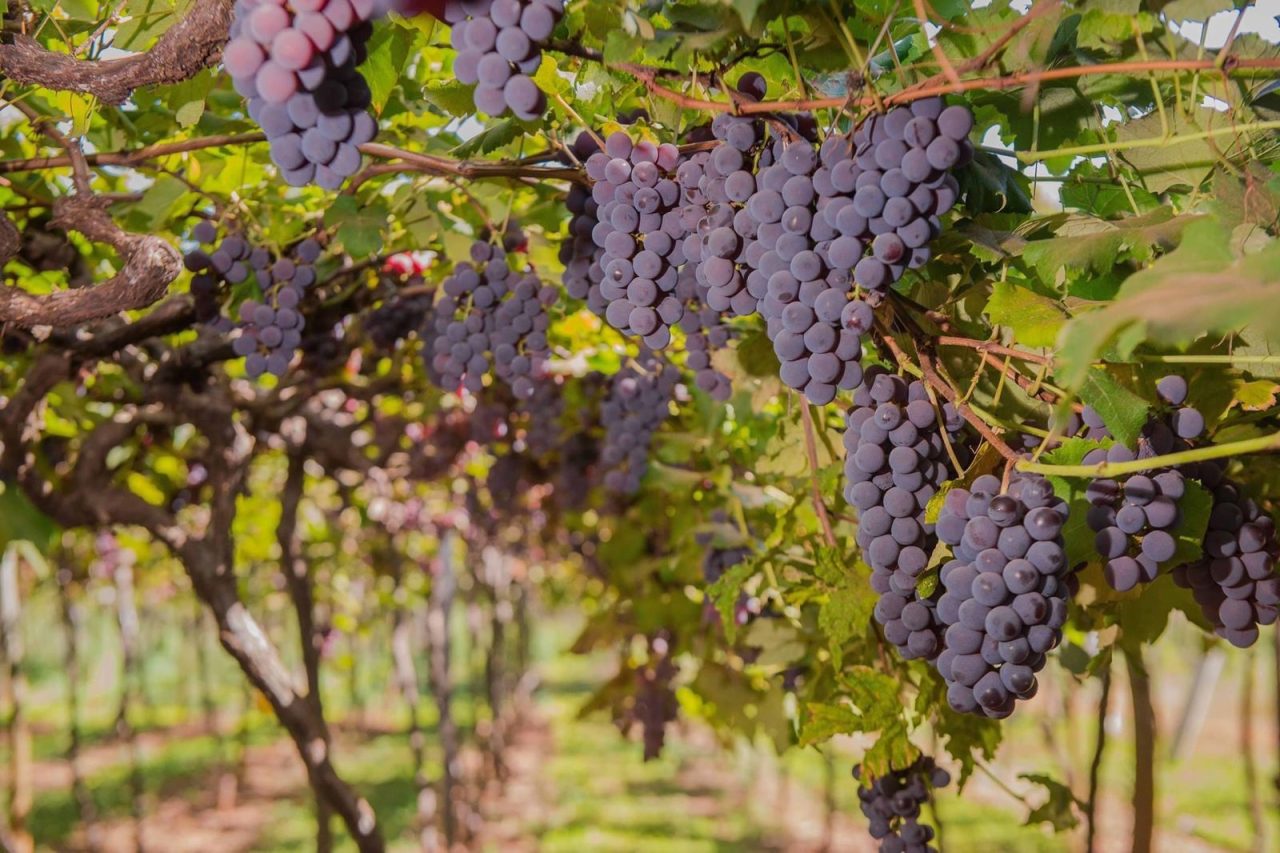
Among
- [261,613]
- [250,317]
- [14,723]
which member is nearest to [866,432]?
[250,317]

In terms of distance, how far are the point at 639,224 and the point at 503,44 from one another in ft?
1.50

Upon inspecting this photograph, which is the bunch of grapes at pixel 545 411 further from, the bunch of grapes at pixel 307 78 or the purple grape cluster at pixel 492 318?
the bunch of grapes at pixel 307 78

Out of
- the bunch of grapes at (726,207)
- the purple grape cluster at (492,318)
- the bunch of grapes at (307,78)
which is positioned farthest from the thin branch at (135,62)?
the purple grape cluster at (492,318)

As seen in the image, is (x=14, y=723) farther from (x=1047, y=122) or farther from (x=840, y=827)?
(x=840, y=827)

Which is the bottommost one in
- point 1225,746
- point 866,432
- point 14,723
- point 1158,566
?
point 1225,746

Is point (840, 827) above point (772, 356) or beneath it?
beneath

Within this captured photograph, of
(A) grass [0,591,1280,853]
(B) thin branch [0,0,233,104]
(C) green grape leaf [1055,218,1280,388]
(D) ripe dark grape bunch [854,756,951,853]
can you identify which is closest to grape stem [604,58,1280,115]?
(C) green grape leaf [1055,218,1280,388]

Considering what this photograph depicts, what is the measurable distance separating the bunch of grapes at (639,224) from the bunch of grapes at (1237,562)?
0.85 m

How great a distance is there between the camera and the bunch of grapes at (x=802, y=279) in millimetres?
1282

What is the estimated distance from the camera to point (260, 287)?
2.31m

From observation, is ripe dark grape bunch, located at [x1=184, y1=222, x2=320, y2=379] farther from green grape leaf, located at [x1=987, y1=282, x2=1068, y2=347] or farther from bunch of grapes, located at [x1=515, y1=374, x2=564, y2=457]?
green grape leaf, located at [x1=987, y1=282, x2=1068, y2=347]

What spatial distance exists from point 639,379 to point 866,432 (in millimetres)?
1532

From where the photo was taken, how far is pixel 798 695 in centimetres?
284

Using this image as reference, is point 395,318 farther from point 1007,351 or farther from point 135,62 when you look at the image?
point 1007,351
